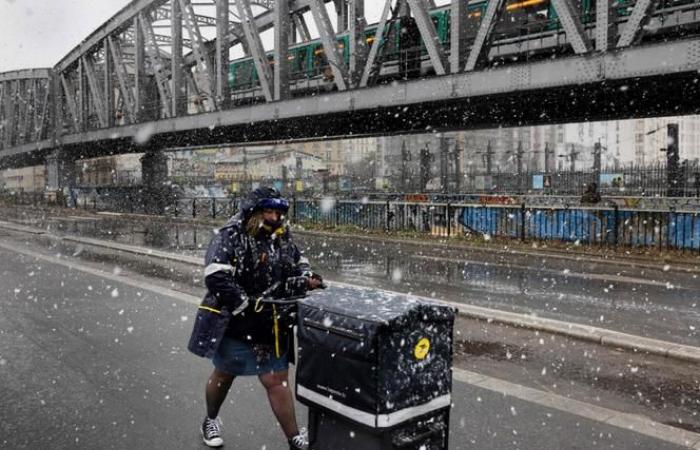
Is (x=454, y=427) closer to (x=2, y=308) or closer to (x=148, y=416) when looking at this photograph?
(x=148, y=416)

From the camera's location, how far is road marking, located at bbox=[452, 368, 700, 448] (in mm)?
4684

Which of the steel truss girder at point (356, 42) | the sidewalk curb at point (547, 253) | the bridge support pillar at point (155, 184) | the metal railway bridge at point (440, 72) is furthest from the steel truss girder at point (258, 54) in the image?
the bridge support pillar at point (155, 184)

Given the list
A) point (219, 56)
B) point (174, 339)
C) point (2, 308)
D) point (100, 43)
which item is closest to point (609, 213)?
point (174, 339)

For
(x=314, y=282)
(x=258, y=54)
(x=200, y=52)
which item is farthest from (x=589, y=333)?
(x=200, y=52)

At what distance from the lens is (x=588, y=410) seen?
519 cm

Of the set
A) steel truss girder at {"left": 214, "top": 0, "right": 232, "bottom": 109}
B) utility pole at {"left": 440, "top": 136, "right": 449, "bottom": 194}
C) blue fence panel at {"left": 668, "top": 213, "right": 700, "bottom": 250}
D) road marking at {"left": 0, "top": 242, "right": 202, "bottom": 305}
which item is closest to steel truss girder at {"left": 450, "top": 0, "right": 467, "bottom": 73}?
blue fence panel at {"left": 668, "top": 213, "right": 700, "bottom": 250}

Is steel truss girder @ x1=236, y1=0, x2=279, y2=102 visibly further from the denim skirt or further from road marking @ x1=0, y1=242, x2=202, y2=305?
the denim skirt

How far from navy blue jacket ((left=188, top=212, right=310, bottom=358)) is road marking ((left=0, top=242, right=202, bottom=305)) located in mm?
6047

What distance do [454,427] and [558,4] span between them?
43.0 feet

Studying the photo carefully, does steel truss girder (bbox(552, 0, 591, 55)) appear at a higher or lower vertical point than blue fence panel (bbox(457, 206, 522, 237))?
higher

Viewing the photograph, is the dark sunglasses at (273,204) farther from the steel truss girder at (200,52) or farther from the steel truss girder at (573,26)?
the steel truss girder at (200,52)

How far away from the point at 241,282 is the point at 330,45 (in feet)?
62.1

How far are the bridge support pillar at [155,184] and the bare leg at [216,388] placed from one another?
3528 cm

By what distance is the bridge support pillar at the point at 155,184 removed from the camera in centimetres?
3962
